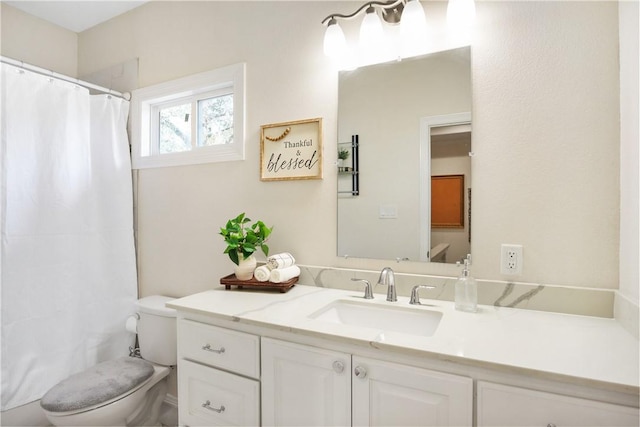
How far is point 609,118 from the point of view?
1078 millimetres

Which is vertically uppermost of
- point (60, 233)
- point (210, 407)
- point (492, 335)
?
point (60, 233)

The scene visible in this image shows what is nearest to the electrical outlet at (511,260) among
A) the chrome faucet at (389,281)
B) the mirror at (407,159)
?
the mirror at (407,159)

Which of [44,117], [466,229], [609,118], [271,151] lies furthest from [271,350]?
[44,117]

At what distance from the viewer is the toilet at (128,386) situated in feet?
4.53

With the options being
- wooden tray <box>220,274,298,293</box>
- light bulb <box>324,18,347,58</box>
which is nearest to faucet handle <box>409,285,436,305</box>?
wooden tray <box>220,274,298,293</box>

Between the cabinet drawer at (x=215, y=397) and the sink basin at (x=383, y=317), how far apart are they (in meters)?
0.34

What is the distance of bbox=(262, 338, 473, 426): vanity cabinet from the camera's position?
0.83 meters

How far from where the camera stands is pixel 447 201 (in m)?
1.30

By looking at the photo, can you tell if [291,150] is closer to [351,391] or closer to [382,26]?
[382,26]

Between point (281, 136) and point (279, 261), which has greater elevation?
point (281, 136)

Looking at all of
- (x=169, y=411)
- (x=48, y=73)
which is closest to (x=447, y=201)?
(x=169, y=411)

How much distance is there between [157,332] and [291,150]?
1254mm

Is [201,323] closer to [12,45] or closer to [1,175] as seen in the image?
[1,175]

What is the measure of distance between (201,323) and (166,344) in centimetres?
73
